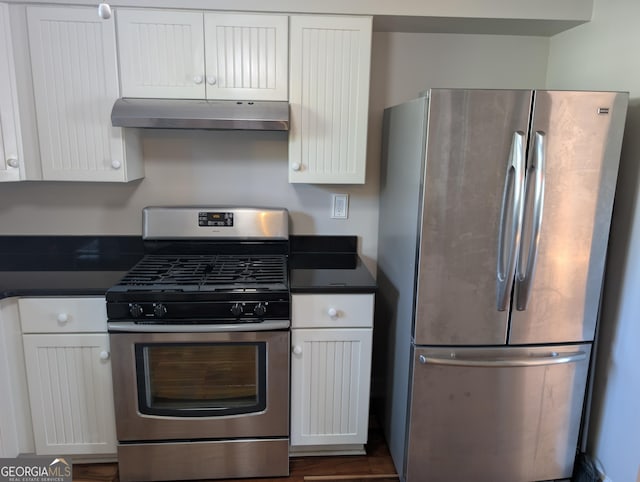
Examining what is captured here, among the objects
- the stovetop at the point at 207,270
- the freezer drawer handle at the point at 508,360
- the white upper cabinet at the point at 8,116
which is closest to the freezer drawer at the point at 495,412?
the freezer drawer handle at the point at 508,360

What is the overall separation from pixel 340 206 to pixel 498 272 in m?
0.96

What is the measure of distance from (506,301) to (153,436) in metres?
1.56

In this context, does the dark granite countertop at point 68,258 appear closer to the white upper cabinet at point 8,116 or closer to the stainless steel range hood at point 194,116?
the white upper cabinet at point 8,116

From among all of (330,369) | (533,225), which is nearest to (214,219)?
(330,369)

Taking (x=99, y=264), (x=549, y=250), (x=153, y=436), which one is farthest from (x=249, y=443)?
(x=549, y=250)

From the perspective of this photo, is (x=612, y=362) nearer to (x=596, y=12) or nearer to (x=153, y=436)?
(x=596, y=12)

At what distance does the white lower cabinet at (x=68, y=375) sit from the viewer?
6.40 ft

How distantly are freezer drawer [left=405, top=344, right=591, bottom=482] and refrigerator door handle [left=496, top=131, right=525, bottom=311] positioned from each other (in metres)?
0.29

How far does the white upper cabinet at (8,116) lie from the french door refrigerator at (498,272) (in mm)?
1638

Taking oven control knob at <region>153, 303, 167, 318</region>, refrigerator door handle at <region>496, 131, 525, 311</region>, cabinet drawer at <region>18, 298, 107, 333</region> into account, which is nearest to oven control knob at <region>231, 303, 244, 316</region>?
oven control knob at <region>153, 303, 167, 318</region>

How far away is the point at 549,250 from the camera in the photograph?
179cm

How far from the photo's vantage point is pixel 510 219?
68.2 inches

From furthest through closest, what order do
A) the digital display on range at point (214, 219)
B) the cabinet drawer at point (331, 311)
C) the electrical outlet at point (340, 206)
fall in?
the electrical outlet at point (340, 206), the digital display on range at point (214, 219), the cabinet drawer at point (331, 311)

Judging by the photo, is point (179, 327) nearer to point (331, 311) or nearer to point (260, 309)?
point (260, 309)
